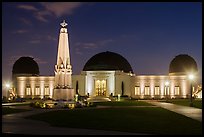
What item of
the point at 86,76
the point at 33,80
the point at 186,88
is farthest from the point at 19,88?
the point at 186,88

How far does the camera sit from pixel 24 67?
8862 centimetres

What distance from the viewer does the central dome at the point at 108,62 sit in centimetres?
8044

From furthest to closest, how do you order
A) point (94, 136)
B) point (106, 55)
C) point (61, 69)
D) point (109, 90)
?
point (106, 55), point (109, 90), point (61, 69), point (94, 136)

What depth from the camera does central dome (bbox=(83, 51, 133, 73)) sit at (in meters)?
80.4

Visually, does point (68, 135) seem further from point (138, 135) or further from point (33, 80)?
point (33, 80)

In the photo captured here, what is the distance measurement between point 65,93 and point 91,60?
47.0m

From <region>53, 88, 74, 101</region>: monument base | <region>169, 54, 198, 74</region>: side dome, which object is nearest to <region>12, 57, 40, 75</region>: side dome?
<region>169, 54, 198, 74</region>: side dome

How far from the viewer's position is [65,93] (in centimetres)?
4138

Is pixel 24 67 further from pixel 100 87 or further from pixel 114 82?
pixel 114 82

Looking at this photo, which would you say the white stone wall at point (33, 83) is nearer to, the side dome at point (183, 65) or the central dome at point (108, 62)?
the central dome at point (108, 62)

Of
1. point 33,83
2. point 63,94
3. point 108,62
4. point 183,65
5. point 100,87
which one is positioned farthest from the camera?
point 183,65

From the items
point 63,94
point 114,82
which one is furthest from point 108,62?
point 63,94

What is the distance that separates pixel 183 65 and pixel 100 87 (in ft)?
66.6

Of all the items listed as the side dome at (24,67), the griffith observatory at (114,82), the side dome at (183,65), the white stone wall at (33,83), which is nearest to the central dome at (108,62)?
the griffith observatory at (114,82)
